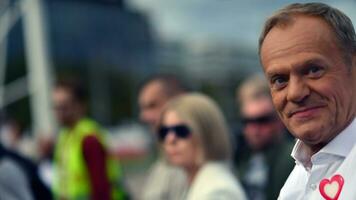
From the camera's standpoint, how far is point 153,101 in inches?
217

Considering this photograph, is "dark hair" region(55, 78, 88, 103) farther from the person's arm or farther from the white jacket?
the white jacket

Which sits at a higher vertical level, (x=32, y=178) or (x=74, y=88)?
(x=74, y=88)

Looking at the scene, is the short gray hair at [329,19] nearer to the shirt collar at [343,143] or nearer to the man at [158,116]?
the shirt collar at [343,143]

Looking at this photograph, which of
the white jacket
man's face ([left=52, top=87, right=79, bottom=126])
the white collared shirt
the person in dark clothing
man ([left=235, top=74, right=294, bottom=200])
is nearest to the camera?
the white collared shirt

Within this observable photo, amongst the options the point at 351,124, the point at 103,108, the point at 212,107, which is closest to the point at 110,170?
the point at 212,107

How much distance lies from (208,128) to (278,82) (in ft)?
6.38

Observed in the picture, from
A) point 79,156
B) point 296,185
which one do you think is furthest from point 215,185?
point 79,156

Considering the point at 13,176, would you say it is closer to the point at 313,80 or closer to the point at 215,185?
the point at 215,185

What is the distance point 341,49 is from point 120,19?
13.4 m

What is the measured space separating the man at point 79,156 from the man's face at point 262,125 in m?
1.11

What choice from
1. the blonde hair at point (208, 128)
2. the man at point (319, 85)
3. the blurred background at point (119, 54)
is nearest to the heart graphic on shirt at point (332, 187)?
the man at point (319, 85)

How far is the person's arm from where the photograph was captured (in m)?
5.53

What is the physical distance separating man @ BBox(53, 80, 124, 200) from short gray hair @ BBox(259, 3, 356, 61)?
377 centimetres

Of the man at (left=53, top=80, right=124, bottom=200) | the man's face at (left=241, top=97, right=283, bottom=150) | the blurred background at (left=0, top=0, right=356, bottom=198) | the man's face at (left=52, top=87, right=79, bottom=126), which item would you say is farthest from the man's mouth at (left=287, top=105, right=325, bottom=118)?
the blurred background at (left=0, top=0, right=356, bottom=198)
